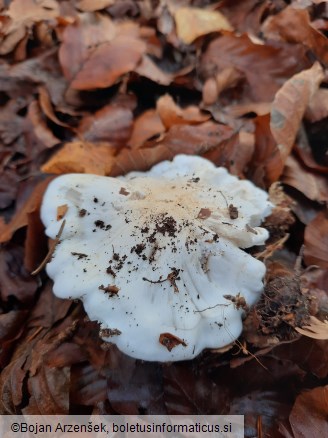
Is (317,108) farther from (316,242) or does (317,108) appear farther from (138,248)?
(138,248)

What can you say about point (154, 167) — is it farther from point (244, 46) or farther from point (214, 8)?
point (214, 8)

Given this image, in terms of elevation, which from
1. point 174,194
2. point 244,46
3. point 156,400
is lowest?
point 156,400

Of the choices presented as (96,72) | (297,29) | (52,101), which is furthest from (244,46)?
(52,101)

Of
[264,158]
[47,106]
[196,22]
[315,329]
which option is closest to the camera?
[315,329]

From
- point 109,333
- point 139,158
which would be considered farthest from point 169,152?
point 109,333

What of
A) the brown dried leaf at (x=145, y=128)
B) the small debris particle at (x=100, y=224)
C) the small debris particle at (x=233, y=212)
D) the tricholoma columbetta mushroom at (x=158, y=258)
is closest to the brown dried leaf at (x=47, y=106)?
the brown dried leaf at (x=145, y=128)
